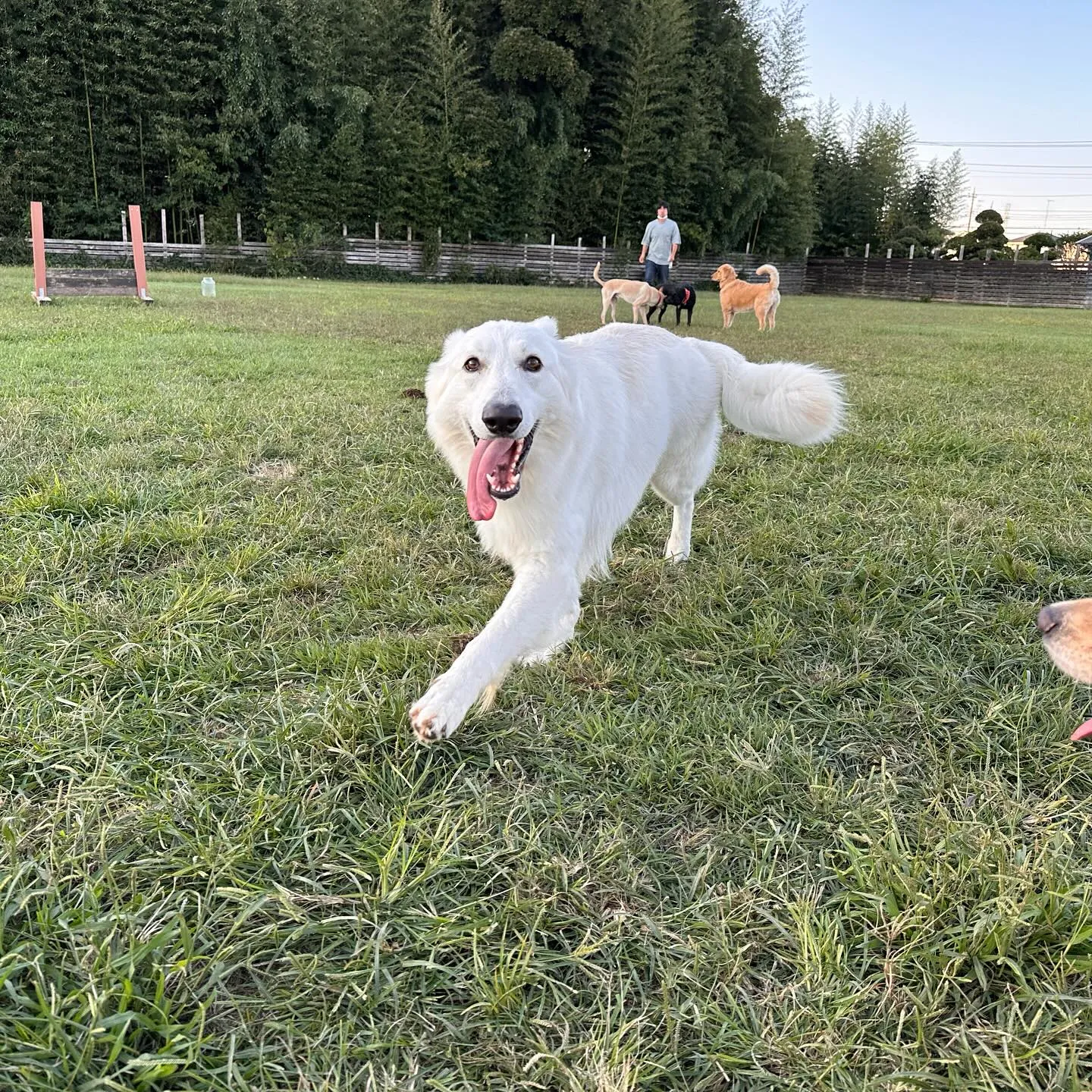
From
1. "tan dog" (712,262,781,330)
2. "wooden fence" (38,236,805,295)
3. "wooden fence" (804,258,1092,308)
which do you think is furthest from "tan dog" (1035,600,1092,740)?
"wooden fence" (804,258,1092,308)

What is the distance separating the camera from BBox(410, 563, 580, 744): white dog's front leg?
1.58 m

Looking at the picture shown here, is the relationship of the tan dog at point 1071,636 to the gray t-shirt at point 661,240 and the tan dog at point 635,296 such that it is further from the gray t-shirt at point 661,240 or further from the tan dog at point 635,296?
the gray t-shirt at point 661,240

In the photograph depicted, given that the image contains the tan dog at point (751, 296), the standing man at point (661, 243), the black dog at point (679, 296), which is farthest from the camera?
the standing man at point (661, 243)

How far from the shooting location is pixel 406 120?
78.5 ft

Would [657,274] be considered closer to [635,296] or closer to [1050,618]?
[635,296]

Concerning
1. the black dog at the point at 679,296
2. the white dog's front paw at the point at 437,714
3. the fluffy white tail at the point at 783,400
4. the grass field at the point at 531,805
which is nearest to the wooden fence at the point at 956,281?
the black dog at the point at 679,296

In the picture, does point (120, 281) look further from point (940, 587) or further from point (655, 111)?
point (655, 111)

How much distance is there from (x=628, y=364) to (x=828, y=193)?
40.4 metres

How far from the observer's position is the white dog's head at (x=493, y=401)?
195 cm

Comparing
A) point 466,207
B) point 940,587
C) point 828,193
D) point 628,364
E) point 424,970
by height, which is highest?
point 828,193

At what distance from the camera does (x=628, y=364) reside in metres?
2.62

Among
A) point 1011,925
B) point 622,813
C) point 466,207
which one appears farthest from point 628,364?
point 466,207

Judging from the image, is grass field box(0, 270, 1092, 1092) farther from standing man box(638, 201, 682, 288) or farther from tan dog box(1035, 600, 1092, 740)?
standing man box(638, 201, 682, 288)

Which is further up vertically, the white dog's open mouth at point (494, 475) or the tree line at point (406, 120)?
the tree line at point (406, 120)
